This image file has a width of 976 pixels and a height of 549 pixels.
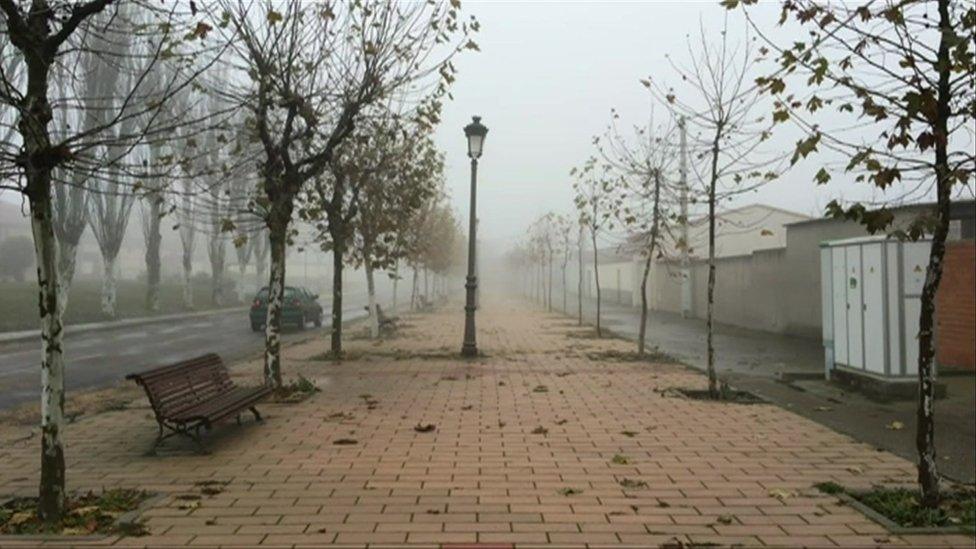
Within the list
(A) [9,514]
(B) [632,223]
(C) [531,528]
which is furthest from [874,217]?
(B) [632,223]

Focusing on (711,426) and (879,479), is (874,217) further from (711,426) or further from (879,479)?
(711,426)

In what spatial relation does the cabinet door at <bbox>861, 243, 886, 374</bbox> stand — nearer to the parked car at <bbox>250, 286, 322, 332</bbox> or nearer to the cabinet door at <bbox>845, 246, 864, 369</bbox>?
the cabinet door at <bbox>845, 246, 864, 369</bbox>

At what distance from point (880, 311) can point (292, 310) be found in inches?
792

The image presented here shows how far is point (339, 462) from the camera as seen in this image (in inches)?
253

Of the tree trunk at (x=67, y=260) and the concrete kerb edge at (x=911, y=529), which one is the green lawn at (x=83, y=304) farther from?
the concrete kerb edge at (x=911, y=529)

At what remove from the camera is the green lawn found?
27409mm

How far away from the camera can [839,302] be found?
11609mm

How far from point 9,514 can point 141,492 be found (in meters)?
0.81

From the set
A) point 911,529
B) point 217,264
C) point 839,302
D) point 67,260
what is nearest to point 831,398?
point 839,302

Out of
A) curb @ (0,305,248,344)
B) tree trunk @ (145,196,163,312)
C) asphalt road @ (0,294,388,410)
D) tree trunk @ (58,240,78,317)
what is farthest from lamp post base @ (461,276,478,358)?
tree trunk @ (145,196,163,312)

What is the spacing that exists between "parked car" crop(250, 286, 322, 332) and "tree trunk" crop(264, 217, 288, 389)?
15294 millimetres

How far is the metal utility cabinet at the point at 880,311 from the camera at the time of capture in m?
10.2

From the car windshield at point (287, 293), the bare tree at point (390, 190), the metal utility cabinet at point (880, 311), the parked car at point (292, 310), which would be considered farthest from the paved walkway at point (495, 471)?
the car windshield at point (287, 293)

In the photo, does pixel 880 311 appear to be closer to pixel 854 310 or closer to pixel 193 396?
pixel 854 310
